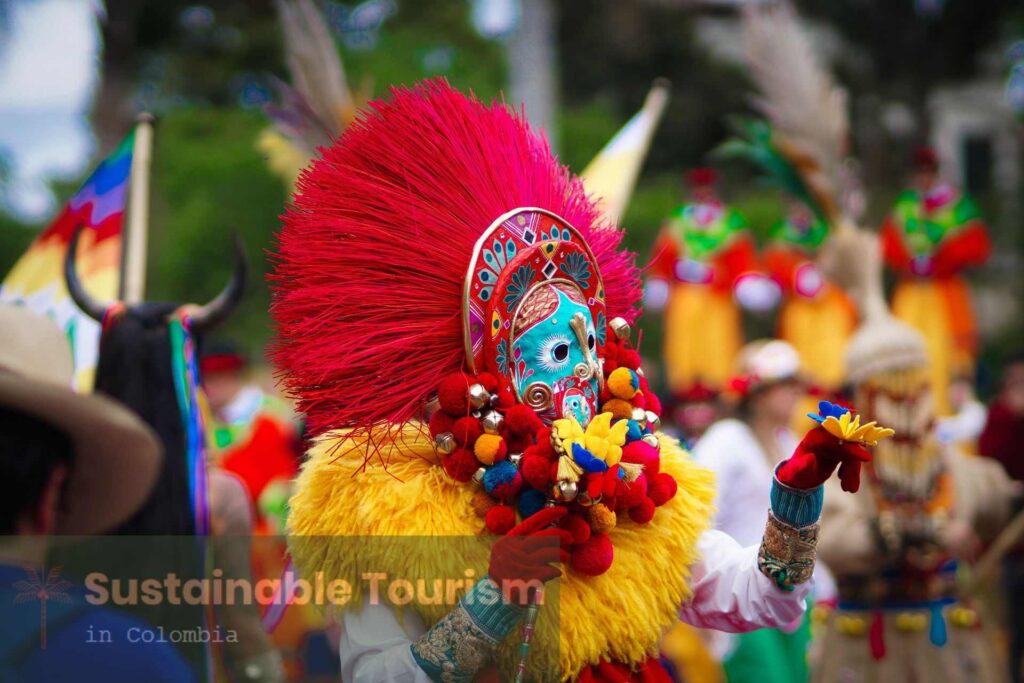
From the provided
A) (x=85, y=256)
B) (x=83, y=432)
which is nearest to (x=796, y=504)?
(x=83, y=432)

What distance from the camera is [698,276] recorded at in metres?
10.3

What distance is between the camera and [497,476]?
8.48ft

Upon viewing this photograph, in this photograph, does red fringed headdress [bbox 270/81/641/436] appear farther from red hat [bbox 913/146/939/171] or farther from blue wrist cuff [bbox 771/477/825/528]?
red hat [bbox 913/146/939/171]

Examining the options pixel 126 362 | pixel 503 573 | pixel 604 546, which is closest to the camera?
pixel 503 573

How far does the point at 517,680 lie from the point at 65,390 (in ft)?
3.75

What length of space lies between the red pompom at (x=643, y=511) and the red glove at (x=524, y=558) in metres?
0.26

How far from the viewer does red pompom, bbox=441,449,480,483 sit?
2604mm

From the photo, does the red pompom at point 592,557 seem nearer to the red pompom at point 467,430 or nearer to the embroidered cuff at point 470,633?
the embroidered cuff at point 470,633

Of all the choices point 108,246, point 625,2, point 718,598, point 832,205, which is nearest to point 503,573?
point 718,598

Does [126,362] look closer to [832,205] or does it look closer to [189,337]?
[189,337]

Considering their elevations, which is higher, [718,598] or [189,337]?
[189,337]

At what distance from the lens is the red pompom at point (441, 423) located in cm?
264

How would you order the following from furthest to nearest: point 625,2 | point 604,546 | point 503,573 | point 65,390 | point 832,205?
A: point 625,2, point 832,205, point 604,546, point 503,573, point 65,390

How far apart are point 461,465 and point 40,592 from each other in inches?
36.7
